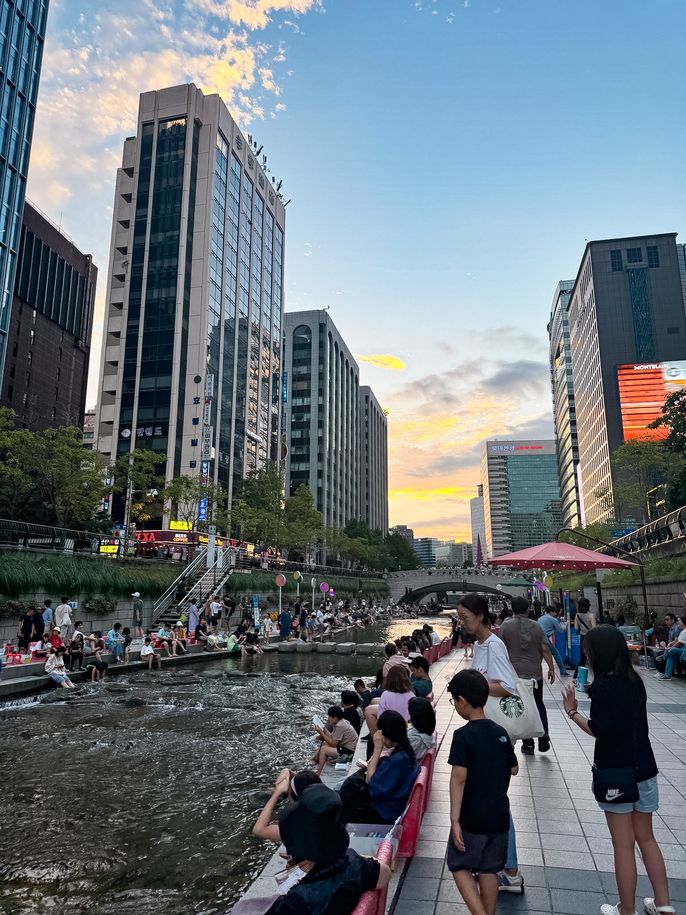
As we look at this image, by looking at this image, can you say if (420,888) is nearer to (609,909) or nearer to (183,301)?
(609,909)

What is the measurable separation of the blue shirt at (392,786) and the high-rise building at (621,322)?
295 ft

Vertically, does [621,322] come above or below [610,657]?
above

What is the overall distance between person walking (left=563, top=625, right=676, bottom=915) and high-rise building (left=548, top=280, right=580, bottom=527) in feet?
411

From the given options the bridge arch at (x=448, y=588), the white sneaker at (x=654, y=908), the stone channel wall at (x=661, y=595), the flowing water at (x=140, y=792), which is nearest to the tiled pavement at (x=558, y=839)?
the white sneaker at (x=654, y=908)

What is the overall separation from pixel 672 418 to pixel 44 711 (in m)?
32.4

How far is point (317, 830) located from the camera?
2.89m

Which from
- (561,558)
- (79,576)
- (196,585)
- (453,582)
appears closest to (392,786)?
(561,558)

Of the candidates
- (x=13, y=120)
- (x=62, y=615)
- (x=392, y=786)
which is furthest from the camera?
(x=13, y=120)

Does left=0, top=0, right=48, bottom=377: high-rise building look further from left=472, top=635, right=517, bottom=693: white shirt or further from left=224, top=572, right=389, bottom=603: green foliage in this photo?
left=472, top=635, right=517, bottom=693: white shirt

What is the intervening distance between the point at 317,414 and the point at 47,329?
1982 inches

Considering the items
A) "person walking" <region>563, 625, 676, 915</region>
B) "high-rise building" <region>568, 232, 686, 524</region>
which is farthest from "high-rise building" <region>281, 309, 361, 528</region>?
"person walking" <region>563, 625, 676, 915</region>

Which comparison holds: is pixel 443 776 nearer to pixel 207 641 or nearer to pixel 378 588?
pixel 207 641

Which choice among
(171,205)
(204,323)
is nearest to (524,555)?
(204,323)

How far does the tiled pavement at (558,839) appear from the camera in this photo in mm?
4426
